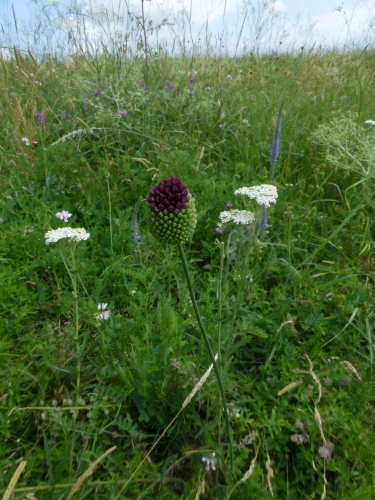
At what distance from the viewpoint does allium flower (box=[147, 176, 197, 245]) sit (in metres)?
0.91

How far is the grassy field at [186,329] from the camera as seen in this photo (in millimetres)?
1117

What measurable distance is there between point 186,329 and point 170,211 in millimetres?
752

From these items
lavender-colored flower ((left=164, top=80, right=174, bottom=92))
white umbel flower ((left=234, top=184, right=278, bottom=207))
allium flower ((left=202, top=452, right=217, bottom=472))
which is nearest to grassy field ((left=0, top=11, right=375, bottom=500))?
allium flower ((left=202, top=452, right=217, bottom=472))

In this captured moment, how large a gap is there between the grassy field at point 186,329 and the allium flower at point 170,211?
5cm

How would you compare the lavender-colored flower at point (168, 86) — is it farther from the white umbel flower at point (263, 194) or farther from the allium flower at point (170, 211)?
the allium flower at point (170, 211)

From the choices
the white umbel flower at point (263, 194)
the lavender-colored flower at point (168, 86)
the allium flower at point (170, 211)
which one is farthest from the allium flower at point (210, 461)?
the lavender-colored flower at point (168, 86)

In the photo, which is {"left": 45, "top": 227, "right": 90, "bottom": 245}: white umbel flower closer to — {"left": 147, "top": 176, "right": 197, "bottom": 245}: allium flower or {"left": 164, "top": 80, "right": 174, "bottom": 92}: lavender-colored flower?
{"left": 147, "top": 176, "right": 197, "bottom": 245}: allium flower

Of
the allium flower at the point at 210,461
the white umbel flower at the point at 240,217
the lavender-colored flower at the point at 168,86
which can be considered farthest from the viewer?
the lavender-colored flower at the point at 168,86

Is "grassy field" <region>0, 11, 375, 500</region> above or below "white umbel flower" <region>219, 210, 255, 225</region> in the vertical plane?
below

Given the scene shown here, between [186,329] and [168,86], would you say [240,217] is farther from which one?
[168,86]

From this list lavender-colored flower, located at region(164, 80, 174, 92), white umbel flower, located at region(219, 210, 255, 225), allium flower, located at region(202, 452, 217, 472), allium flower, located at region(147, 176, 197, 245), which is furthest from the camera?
lavender-colored flower, located at region(164, 80, 174, 92)

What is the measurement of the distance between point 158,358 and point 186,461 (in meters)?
0.35

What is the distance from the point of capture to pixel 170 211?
0.92m

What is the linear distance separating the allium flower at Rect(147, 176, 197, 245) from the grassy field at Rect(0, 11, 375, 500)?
5 cm
